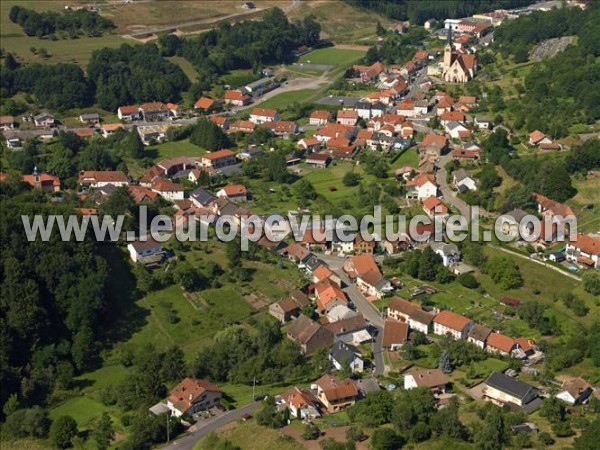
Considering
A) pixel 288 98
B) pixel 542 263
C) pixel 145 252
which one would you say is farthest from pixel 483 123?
pixel 145 252

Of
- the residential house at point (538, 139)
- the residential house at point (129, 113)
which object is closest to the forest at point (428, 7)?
the residential house at point (129, 113)

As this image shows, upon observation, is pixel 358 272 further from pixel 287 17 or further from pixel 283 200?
pixel 287 17

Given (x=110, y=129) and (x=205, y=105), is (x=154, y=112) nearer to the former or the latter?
(x=205, y=105)

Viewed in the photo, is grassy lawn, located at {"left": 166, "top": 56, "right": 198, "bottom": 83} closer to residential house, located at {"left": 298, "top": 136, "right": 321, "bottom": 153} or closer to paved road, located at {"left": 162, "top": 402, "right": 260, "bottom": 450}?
residential house, located at {"left": 298, "top": 136, "right": 321, "bottom": 153}

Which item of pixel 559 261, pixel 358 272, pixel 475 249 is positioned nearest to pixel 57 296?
pixel 358 272

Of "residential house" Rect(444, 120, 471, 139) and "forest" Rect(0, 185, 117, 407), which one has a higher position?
"residential house" Rect(444, 120, 471, 139)

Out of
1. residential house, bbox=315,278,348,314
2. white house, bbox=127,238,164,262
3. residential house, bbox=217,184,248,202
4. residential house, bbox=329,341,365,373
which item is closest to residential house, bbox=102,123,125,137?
residential house, bbox=217,184,248,202
